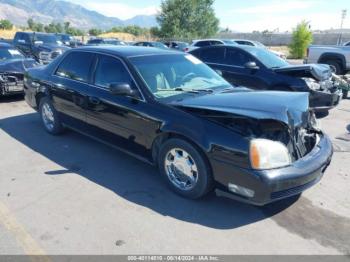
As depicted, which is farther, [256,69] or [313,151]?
[256,69]

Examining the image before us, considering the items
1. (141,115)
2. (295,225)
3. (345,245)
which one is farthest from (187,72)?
(345,245)

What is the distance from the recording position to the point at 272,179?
3.27 m

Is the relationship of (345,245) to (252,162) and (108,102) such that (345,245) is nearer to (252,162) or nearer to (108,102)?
(252,162)

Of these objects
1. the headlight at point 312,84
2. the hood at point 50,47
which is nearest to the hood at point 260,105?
the headlight at point 312,84

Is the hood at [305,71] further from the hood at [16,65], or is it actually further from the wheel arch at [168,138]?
the hood at [16,65]

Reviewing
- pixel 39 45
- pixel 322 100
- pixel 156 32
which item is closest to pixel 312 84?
pixel 322 100

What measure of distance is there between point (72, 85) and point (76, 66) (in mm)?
338

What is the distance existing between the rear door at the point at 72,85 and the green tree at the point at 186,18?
38376 mm

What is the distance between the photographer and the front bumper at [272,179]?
3.28 m

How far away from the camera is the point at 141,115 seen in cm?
427

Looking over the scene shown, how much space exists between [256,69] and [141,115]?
189 inches

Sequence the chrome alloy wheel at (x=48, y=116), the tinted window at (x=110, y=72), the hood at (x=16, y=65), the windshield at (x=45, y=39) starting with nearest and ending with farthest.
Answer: the tinted window at (x=110, y=72)
the chrome alloy wheel at (x=48, y=116)
the hood at (x=16, y=65)
the windshield at (x=45, y=39)

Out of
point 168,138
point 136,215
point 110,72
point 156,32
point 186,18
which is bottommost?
point 136,215

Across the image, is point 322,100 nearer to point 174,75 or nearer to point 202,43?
point 174,75
